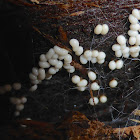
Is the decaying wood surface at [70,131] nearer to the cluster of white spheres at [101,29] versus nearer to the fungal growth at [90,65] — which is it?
the fungal growth at [90,65]

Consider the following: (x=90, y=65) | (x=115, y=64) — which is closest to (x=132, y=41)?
(x=115, y=64)

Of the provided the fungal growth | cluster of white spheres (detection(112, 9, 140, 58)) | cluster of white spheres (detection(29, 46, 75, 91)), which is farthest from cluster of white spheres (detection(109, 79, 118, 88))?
cluster of white spheres (detection(29, 46, 75, 91))

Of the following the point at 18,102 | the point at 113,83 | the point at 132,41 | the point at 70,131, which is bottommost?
the point at 70,131

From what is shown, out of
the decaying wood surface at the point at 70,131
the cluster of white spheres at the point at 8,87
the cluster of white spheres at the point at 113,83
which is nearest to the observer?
the decaying wood surface at the point at 70,131

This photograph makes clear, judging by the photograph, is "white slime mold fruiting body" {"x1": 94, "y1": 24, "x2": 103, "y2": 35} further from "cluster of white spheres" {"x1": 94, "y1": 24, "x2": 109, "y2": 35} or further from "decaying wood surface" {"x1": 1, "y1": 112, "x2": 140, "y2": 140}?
"decaying wood surface" {"x1": 1, "y1": 112, "x2": 140, "y2": 140}

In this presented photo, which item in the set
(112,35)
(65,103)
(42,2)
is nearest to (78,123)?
(65,103)

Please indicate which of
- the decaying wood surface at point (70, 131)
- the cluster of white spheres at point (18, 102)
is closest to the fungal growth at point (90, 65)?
the cluster of white spheres at point (18, 102)

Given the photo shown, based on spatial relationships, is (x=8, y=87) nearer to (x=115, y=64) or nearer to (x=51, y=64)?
(x=51, y=64)
